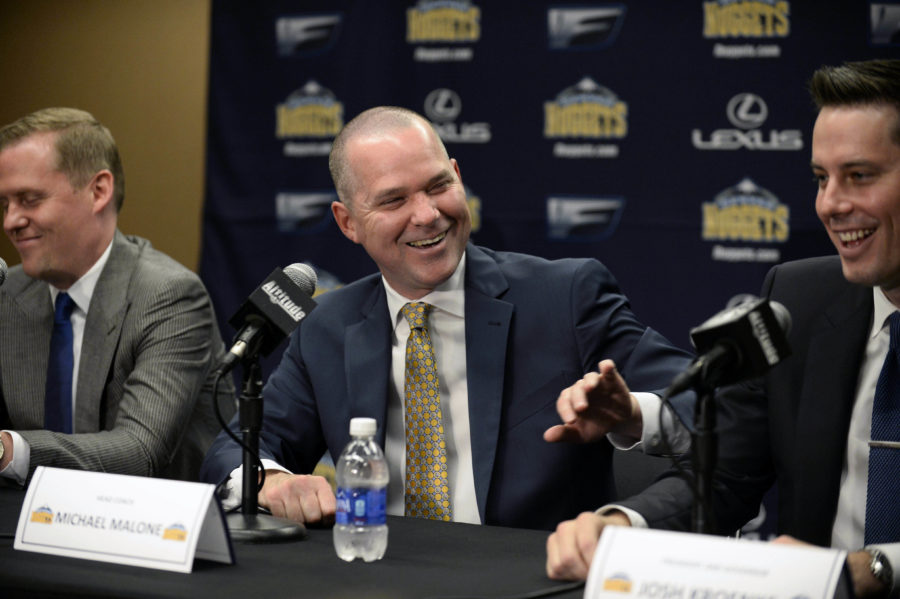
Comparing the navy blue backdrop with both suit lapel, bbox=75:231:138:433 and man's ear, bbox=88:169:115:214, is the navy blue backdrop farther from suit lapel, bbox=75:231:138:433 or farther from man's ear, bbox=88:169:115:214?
suit lapel, bbox=75:231:138:433

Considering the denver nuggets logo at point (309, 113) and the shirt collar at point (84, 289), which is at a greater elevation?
the denver nuggets logo at point (309, 113)

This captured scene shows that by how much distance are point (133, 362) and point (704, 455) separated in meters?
1.97

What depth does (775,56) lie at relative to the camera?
4.54 m

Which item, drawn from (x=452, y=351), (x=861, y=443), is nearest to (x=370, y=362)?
(x=452, y=351)

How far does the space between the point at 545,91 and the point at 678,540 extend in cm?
366

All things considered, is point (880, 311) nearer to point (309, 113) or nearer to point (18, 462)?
point (18, 462)

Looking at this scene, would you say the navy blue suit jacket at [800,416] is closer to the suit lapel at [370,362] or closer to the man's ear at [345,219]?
the suit lapel at [370,362]

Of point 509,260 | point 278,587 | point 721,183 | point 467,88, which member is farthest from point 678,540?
point 467,88

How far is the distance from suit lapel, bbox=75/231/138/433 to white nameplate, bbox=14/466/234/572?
1108mm

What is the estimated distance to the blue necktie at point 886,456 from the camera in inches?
79.6

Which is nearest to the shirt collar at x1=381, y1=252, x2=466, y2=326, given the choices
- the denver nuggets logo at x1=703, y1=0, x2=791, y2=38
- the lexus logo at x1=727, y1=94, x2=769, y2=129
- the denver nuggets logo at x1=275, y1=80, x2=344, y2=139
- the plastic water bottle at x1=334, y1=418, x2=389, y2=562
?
the plastic water bottle at x1=334, y1=418, x2=389, y2=562

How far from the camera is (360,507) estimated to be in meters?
1.81

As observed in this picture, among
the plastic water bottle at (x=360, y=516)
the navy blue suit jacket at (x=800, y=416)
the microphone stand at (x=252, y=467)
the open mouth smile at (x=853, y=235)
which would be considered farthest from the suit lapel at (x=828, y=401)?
the microphone stand at (x=252, y=467)

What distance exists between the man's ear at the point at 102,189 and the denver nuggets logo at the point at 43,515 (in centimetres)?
153
